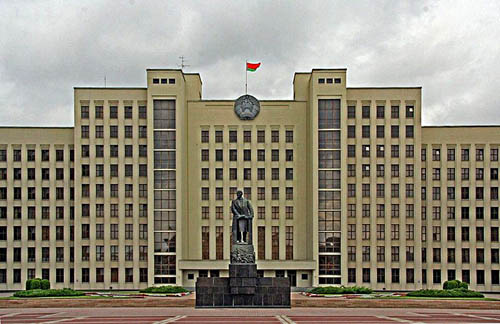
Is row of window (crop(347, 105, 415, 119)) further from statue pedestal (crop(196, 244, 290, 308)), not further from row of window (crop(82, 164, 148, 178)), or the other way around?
statue pedestal (crop(196, 244, 290, 308))

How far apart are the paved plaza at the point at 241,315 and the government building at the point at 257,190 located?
2267 centimetres

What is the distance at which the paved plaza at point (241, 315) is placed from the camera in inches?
1309

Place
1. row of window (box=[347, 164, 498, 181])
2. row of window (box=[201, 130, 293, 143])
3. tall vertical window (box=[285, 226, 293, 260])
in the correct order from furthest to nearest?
1. row of window (box=[201, 130, 293, 143])
2. tall vertical window (box=[285, 226, 293, 260])
3. row of window (box=[347, 164, 498, 181])

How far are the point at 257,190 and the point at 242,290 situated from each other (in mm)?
27140

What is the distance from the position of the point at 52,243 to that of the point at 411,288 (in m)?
40.3

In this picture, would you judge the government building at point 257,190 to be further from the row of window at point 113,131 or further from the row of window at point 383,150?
the row of window at point 113,131

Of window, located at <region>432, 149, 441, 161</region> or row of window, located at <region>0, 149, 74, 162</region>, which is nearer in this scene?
window, located at <region>432, 149, 441, 161</region>

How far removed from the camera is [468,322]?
3259cm

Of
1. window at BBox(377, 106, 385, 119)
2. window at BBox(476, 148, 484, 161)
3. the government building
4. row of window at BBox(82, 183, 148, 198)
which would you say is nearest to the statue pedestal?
the government building

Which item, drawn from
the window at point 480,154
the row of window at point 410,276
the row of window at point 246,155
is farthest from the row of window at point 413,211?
the row of window at point 246,155

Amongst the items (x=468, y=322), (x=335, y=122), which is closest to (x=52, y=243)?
(x=335, y=122)

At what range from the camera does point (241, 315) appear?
3575cm

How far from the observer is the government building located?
211ft

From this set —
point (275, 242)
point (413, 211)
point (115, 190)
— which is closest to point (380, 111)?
point (413, 211)
